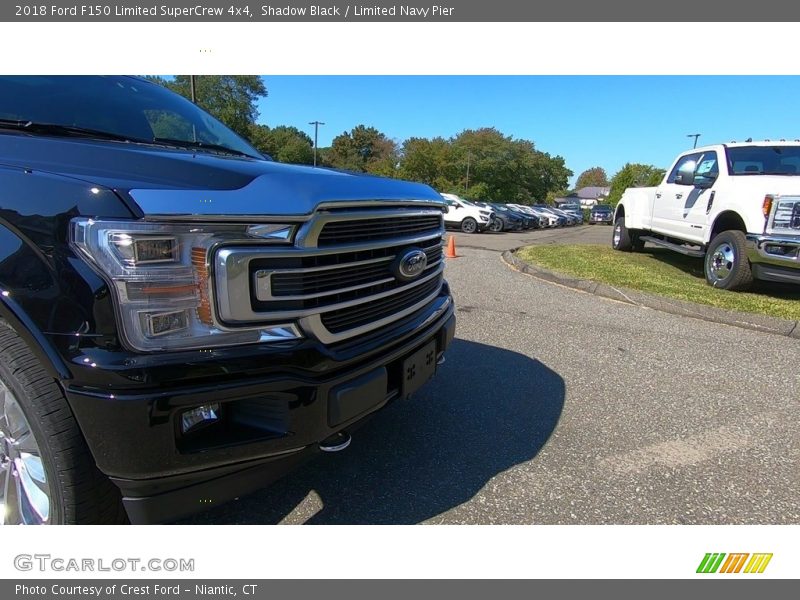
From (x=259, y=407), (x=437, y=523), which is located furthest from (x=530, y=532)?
(x=259, y=407)

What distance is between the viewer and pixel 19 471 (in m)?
1.81

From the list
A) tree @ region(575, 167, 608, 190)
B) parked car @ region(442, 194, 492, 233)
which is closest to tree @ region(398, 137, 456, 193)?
parked car @ region(442, 194, 492, 233)

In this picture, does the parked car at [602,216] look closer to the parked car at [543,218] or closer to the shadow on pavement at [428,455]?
the parked car at [543,218]

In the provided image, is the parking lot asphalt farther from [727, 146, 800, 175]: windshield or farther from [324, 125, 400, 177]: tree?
[324, 125, 400, 177]: tree

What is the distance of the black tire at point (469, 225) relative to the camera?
21.0m

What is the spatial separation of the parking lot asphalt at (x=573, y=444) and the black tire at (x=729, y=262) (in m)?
2.18

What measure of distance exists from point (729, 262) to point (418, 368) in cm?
668

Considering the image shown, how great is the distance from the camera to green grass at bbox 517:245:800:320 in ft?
19.8

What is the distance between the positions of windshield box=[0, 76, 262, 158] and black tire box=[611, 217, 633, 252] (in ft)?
34.5

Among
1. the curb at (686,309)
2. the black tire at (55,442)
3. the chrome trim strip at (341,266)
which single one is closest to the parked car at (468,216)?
the curb at (686,309)

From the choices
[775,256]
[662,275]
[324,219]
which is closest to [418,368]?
[324,219]

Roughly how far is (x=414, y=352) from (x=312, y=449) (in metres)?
0.70

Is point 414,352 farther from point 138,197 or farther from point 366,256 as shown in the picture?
point 138,197

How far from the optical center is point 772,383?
3.79 m
